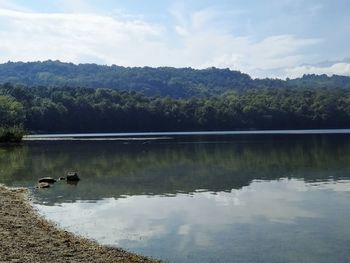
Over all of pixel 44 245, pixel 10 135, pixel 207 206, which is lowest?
pixel 207 206

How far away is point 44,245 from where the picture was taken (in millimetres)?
20672

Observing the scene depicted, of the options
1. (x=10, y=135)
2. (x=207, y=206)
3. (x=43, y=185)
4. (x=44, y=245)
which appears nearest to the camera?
(x=44, y=245)

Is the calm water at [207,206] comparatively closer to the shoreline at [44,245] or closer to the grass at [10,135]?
the shoreline at [44,245]

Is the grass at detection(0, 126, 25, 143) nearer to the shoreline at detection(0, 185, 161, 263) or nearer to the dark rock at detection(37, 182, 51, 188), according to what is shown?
the dark rock at detection(37, 182, 51, 188)

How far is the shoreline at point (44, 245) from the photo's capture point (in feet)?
61.5

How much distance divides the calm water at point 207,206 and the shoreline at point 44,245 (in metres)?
1.22

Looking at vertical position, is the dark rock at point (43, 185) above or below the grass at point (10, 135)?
below

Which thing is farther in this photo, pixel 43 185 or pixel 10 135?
pixel 10 135

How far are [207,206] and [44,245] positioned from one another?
46.0 feet

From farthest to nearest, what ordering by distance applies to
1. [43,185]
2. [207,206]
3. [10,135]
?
[10,135] → [43,185] → [207,206]

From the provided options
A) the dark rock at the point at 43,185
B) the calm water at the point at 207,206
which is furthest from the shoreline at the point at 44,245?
the dark rock at the point at 43,185

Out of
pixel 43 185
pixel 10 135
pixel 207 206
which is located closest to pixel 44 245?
pixel 207 206

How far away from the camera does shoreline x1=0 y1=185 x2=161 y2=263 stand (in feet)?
61.5

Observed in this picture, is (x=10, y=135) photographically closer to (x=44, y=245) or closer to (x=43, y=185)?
(x=43, y=185)
